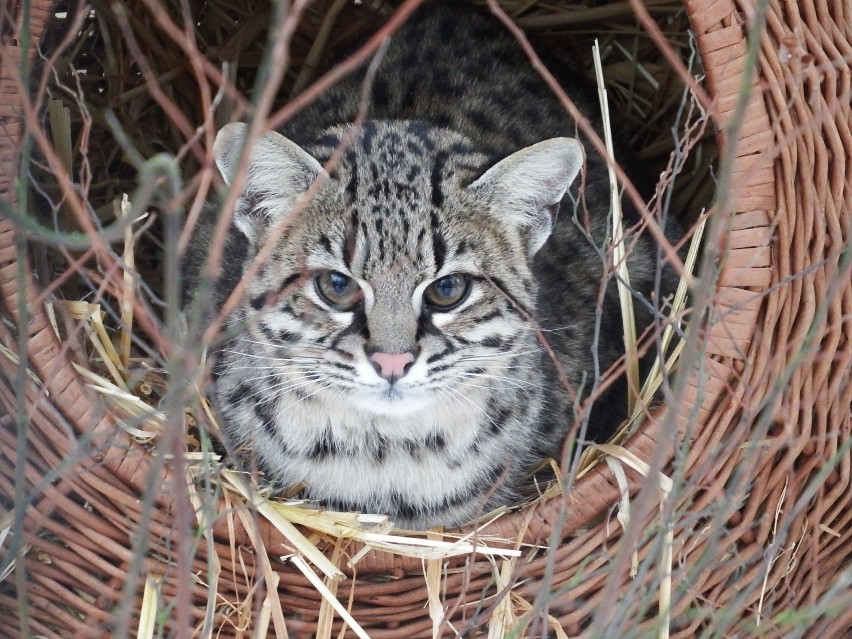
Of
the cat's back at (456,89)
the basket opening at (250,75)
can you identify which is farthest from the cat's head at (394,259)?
the basket opening at (250,75)

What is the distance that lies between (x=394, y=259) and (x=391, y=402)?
356 mm

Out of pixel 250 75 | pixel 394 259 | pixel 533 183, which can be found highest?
pixel 250 75

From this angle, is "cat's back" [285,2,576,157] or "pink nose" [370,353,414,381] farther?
"cat's back" [285,2,576,157]

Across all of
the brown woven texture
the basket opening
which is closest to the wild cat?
the brown woven texture

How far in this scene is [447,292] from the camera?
256cm

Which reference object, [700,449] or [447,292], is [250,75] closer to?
[447,292]

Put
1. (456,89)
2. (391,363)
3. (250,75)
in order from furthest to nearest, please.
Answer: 1. (250,75)
2. (456,89)
3. (391,363)

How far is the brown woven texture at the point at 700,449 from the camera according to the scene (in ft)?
7.64

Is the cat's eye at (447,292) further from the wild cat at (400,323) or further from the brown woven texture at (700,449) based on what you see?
the brown woven texture at (700,449)

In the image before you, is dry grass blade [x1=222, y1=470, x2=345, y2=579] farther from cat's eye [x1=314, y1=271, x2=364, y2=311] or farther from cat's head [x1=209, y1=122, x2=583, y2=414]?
cat's eye [x1=314, y1=271, x2=364, y2=311]

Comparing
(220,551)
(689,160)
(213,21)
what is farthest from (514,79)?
(220,551)

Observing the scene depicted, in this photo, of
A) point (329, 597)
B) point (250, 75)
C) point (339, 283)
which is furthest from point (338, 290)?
point (250, 75)

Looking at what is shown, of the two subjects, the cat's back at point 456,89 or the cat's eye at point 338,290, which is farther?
the cat's back at point 456,89

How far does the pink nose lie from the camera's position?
7.82ft
